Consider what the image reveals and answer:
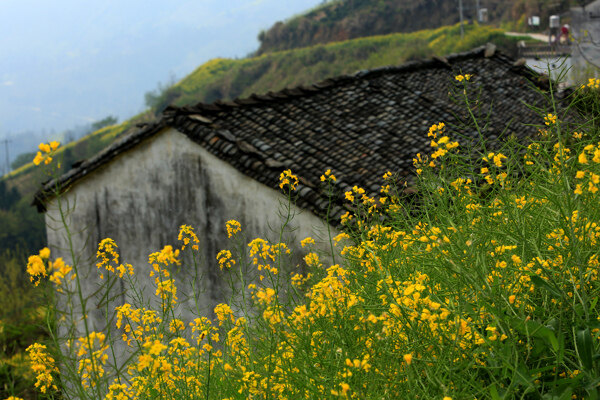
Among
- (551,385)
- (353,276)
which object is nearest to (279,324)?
Answer: (353,276)

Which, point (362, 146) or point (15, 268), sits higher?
point (362, 146)

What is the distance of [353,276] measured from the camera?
3.70 m

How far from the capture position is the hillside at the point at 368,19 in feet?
212

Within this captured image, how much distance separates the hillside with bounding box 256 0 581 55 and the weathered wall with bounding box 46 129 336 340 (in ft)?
169

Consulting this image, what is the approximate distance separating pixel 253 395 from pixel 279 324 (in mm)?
338

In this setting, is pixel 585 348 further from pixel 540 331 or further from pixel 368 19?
pixel 368 19

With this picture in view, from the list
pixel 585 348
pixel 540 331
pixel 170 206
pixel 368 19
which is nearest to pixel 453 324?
pixel 540 331

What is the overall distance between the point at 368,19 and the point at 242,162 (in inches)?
2582

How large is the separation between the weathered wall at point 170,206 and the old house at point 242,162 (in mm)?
18

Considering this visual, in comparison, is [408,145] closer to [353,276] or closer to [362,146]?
[362,146]

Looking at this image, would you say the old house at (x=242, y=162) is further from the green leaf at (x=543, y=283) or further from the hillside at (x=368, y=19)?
the hillside at (x=368, y=19)

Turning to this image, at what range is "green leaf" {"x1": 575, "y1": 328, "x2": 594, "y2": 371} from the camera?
228cm

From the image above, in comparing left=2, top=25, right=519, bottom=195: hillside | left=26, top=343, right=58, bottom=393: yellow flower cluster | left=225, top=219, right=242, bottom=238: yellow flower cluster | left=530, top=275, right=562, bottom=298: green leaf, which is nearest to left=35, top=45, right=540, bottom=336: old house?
left=225, top=219, right=242, bottom=238: yellow flower cluster

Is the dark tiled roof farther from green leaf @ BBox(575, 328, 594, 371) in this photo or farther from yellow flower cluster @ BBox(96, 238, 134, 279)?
green leaf @ BBox(575, 328, 594, 371)
